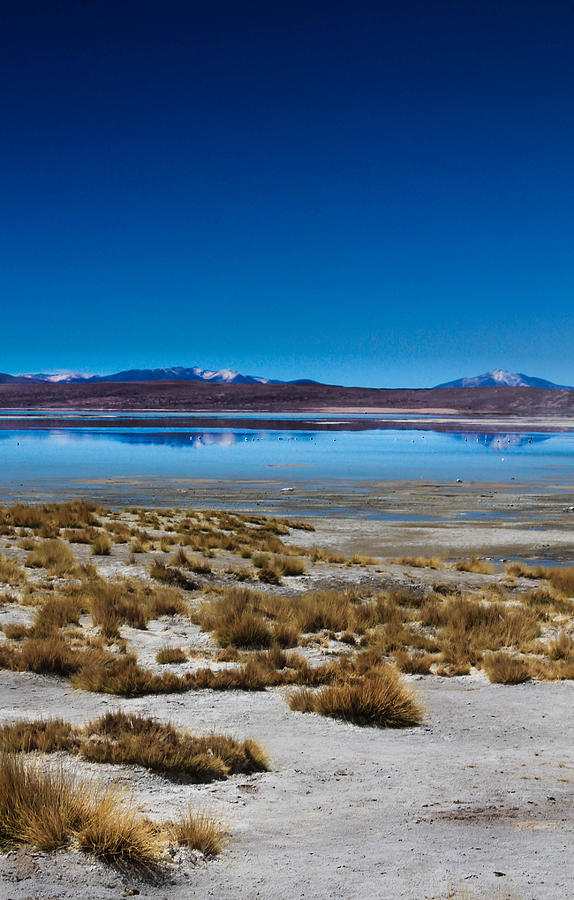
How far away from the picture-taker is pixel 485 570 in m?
13.9

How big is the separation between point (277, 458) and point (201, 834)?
112ft

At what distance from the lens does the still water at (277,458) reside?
30.3 m

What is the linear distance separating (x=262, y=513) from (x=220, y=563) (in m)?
6.71

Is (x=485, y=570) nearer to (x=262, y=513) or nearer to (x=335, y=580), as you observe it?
(x=335, y=580)

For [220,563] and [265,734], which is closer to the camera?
[265,734]

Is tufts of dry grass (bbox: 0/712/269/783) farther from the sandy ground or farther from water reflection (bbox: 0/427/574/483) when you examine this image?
water reflection (bbox: 0/427/574/483)

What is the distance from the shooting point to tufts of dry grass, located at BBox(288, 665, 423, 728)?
6.26 m

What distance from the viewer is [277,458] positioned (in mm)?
38062

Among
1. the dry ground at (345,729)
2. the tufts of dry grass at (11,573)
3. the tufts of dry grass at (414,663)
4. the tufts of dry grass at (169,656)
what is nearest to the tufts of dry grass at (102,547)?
the dry ground at (345,729)

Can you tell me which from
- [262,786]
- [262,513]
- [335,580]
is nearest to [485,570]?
[335,580]

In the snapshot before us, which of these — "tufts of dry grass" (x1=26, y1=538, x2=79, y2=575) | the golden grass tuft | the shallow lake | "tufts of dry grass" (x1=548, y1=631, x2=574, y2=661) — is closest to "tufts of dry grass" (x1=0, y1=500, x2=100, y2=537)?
"tufts of dry grass" (x1=26, y1=538, x2=79, y2=575)

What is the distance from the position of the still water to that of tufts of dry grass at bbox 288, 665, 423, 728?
21.3 m

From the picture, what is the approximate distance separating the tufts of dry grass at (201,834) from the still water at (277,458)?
2316 centimetres

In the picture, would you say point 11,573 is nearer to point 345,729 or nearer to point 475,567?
point 345,729
